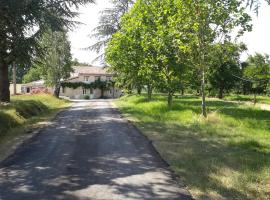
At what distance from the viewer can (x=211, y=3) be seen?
66.3 feet

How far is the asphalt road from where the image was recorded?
788 cm

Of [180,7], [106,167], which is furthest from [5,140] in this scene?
[180,7]

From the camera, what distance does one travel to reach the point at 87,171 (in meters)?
9.78

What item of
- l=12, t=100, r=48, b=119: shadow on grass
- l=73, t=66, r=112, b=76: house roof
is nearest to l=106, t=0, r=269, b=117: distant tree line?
l=12, t=100, r=48, b=119: shadow on grass

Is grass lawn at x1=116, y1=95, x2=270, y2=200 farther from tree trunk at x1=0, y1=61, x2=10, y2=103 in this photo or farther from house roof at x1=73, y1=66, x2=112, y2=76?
house roof at x1=73, y1=66, x2=112, y2=76

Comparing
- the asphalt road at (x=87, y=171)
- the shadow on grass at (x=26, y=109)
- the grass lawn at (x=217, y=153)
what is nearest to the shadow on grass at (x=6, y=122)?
the asphalt road at (x=87, y=171)

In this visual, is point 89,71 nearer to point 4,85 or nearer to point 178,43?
point 4,85

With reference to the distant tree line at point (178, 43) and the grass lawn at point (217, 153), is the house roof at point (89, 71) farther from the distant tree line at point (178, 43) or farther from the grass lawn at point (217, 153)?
the grass lawn at point (217, 153)

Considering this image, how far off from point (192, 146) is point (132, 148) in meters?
1.93

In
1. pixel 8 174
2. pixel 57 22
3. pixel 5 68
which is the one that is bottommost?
pixel 8 174

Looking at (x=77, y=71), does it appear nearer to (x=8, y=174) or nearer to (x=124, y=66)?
(x=124, y=66)

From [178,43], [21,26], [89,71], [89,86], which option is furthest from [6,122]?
[89,71]

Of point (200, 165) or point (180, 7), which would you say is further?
point (180, 7)

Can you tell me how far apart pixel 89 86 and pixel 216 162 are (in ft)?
254
